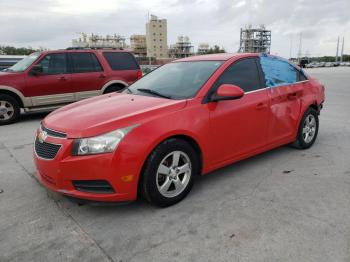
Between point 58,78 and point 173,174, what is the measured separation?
625 centimetres

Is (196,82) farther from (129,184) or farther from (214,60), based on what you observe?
(129,184)

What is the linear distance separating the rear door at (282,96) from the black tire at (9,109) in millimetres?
6333

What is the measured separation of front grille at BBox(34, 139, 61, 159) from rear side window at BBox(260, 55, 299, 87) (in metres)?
2.89

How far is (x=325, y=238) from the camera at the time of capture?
280cm

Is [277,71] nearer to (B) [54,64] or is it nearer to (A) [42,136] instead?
(A) [42,136]

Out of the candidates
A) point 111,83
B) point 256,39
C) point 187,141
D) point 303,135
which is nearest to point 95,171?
point 187,141

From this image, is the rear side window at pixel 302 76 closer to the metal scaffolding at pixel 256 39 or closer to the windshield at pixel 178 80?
the windshield at pixel 178 80

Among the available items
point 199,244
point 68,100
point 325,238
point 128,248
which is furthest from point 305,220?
point 68,100

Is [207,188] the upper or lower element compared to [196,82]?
lower

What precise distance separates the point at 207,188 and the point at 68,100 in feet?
19.9

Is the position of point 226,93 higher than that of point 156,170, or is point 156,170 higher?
point 226,93

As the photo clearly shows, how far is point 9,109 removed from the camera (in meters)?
8.20

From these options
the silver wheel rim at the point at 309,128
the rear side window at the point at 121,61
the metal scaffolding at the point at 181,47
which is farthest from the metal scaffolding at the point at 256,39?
the metal scaffolding at the point at 181,47

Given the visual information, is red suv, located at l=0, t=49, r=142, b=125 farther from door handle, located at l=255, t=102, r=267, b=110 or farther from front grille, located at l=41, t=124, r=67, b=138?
door handle, located at l=255, t=102, r=267, b=110
